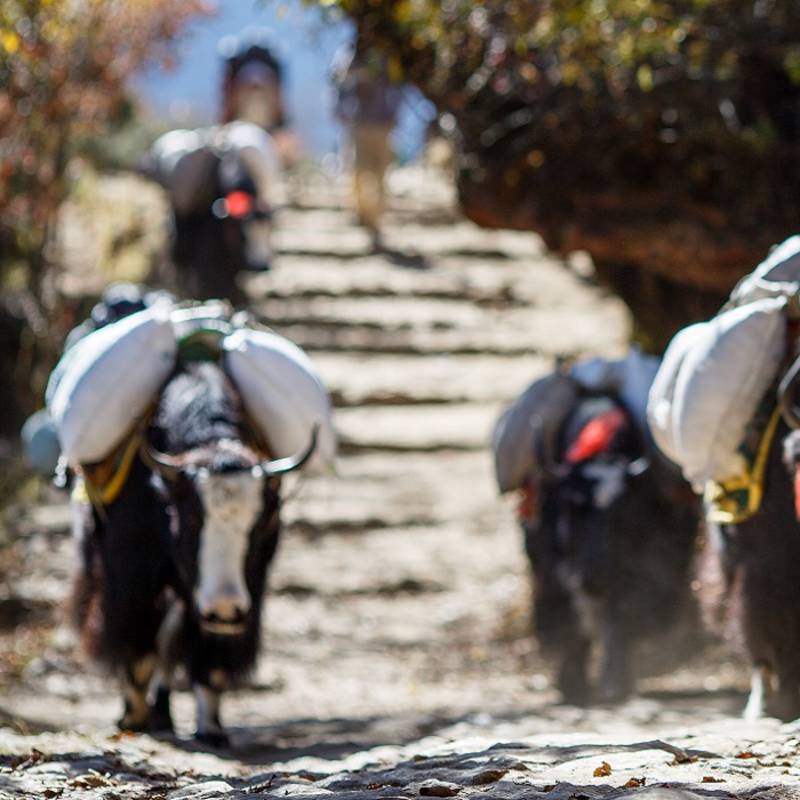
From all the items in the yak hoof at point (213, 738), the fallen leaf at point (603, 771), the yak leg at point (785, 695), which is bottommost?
the yak hoof at point (213, 738)

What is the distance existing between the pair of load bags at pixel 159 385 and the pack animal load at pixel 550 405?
4.63ft

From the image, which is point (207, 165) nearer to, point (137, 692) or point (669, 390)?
point (137, 692)

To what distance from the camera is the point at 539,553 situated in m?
6.78

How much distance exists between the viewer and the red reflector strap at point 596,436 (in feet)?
21.1

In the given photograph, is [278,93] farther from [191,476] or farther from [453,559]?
[191,476]

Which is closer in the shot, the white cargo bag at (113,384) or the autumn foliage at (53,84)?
the white cargo bag at (113,384)

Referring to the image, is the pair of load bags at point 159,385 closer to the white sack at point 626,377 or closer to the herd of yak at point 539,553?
the herd of yak at point 539,553

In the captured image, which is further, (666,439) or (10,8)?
(10,8)

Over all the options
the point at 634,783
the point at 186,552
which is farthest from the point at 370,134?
the point at 634,783

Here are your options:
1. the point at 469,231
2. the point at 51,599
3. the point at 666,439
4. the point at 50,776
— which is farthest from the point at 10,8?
the point at 469,231

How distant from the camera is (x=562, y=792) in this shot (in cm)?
315

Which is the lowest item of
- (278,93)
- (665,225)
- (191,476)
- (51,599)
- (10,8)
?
(51,599)

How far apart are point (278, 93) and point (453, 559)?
1067cm

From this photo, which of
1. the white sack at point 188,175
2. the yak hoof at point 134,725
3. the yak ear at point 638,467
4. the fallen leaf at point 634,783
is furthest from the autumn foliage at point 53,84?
the fallen leaf at point 634,783
